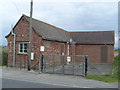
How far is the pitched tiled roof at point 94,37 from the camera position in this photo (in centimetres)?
2554

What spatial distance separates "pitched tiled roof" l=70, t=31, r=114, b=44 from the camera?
1006 inches

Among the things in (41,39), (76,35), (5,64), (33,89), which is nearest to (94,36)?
(76,35)

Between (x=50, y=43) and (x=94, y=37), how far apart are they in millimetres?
11013

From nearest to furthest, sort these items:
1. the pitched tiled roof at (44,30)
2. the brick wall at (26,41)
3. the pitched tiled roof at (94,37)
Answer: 1. the brick wall at (26,41)
2. the pitched tiled roof at (44,30)
3. the pitched tiled roof at (94,37)

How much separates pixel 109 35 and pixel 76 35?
5526mm

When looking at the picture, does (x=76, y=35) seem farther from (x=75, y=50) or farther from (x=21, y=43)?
(x=21, y=43)

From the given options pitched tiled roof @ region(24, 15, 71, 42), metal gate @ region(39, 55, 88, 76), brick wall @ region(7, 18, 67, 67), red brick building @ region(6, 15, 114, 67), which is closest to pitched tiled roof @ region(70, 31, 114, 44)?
red brick building @ region(6, 15, 114, 67)

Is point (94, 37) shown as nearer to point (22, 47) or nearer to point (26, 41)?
point (26, 41)

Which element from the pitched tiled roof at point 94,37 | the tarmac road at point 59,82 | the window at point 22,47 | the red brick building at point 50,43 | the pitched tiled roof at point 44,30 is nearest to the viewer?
the tarmac road at point 59,82

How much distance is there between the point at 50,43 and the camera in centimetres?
1850

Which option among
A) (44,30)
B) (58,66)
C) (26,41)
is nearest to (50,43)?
(44,30)

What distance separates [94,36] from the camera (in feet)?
90.3

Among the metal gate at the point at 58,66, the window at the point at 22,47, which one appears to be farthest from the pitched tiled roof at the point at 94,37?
the window at the point at 22,47

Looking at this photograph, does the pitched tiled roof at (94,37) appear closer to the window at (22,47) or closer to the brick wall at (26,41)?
the brick wall at (26,41)
